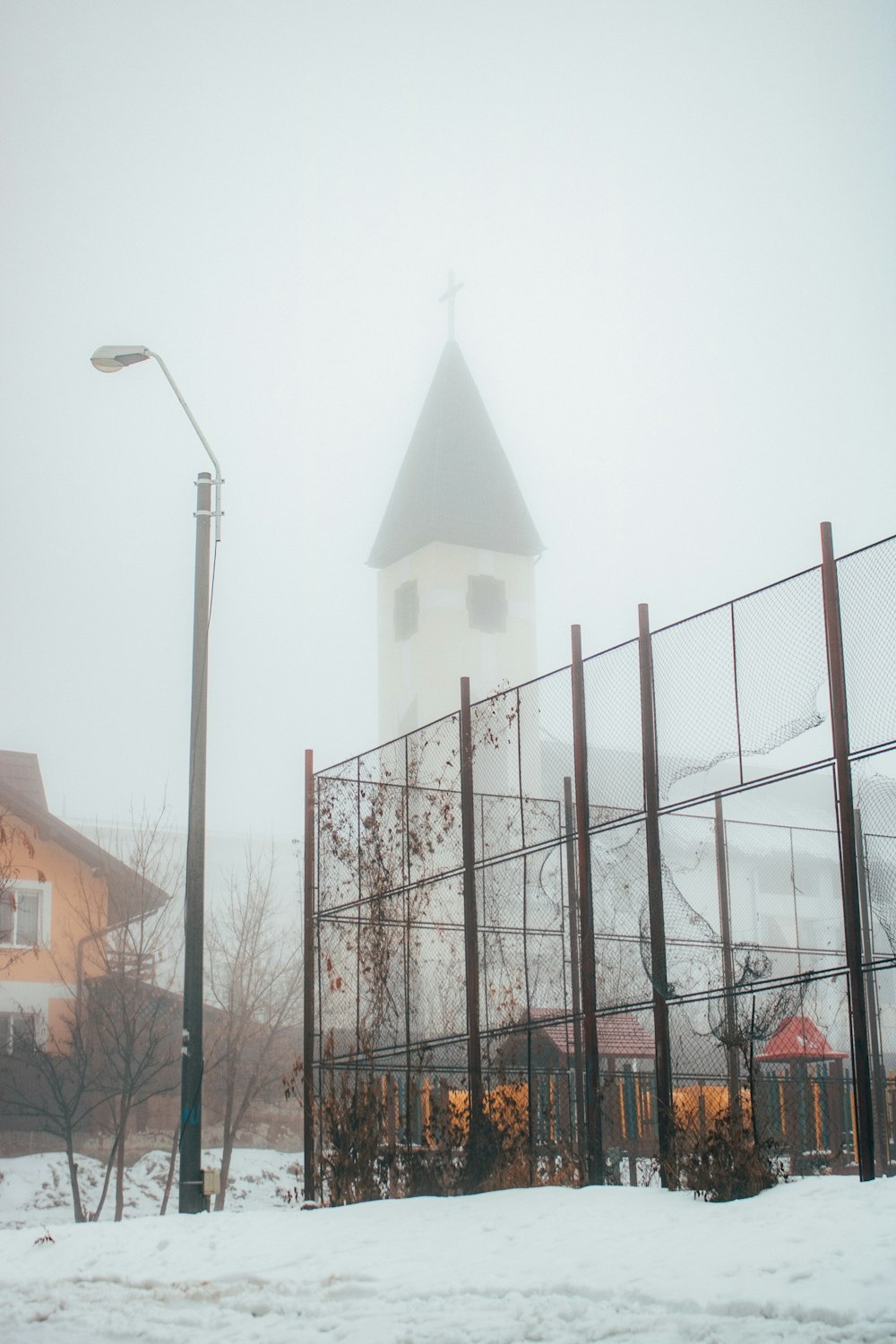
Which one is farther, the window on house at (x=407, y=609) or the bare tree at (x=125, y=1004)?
the window on house at (x=407, y=609)

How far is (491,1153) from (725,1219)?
14.6 ft

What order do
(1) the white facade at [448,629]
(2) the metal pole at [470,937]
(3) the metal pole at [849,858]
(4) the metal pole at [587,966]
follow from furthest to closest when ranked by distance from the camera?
(1) the white facade at [448,629], (2) the metal pole at [470,937], (4) the metal pole at [587,966], (3) the metal pole at [849,858]

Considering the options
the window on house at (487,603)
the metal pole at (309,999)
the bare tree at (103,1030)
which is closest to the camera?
the metal pole at (309,999)

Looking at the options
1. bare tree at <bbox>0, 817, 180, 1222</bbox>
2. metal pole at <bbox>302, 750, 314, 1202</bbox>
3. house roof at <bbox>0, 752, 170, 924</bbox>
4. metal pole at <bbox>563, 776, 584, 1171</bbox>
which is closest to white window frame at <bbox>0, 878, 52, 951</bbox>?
bare tree at <bbox>0, 817, 180, 1222</bbox>

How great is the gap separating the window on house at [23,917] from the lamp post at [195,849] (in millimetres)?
19088

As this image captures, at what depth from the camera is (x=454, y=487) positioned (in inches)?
2082

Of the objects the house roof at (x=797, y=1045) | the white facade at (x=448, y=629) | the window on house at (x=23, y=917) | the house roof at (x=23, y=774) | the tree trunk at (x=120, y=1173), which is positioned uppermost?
the white facade at (x=448, y=629)

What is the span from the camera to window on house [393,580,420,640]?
171 feet

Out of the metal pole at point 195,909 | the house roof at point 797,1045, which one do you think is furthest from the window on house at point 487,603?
the metal pole at point 195,909

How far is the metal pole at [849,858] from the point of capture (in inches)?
430

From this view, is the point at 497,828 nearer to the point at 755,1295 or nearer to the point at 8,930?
the point at 8,930

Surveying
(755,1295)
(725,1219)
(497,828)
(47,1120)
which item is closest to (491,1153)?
(725,1219)

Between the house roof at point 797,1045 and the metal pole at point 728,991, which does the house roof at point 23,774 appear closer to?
→ the house roof at point 797,1045

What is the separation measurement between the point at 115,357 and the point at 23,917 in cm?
2156
